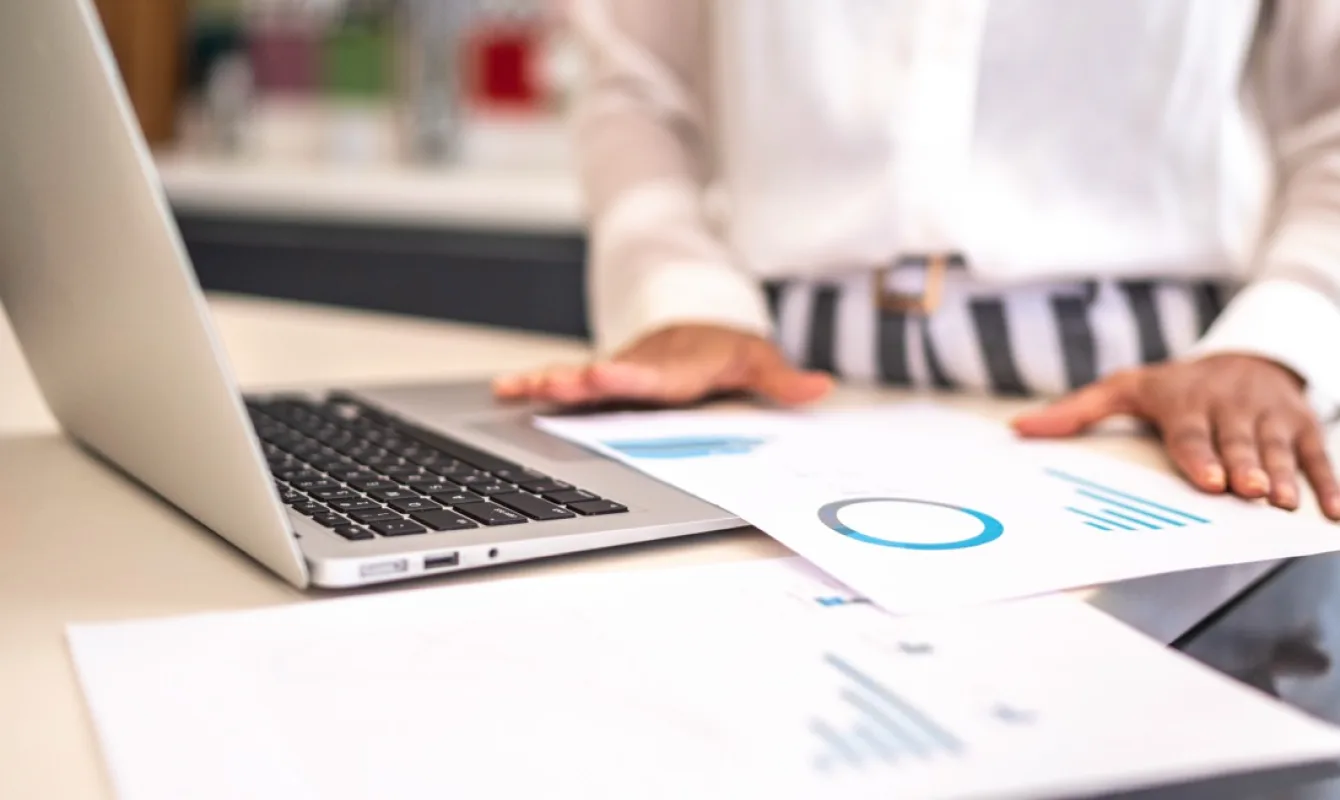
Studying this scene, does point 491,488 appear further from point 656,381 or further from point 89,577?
point 656,381

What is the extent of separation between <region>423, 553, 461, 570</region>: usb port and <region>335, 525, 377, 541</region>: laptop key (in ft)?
0.08

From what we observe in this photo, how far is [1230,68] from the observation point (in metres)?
0.78

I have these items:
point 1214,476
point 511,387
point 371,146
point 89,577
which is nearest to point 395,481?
point 89,577

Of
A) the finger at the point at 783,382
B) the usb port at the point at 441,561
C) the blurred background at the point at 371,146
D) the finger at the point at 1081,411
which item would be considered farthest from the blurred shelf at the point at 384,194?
the usb port at the point at 441,561

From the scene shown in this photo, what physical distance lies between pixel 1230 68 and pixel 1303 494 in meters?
0.31

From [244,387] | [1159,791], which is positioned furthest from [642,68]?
[1159,791]

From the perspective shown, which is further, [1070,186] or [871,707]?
[1070,186]

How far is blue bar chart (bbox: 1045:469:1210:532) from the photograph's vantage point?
0.49 metres

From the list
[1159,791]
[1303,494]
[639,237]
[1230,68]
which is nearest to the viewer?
[1159,791]

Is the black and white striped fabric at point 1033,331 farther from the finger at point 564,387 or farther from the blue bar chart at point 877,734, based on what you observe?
the blue bar chart at point 877,734

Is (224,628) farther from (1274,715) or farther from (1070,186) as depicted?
(1070,186)

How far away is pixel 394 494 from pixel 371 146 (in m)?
2.19

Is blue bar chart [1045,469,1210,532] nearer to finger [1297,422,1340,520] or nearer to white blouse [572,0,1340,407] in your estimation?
finger [1297,422,1340,520]

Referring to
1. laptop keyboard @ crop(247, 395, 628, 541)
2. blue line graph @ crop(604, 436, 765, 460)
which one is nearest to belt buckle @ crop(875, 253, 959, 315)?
blue line graph @ crop(604, 436, 765, 460)
